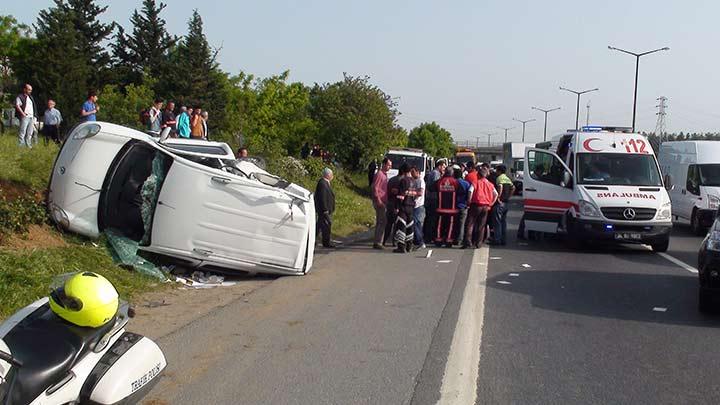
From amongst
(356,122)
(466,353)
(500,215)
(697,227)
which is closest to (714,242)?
(466,353)

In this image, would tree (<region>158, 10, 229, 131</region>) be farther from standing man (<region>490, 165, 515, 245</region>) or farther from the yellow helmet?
the yellow helmet

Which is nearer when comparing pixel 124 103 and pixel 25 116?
pixel 25 116

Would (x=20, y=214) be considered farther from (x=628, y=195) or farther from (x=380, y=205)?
(x=628, y=195)

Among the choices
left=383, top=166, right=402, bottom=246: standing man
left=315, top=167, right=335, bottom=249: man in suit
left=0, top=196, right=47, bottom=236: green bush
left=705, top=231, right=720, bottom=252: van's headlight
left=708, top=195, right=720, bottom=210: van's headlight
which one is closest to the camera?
left=705, top=231, right=720, bottom=252: van's headlight

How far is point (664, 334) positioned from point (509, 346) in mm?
1921

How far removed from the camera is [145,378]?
4.83 m

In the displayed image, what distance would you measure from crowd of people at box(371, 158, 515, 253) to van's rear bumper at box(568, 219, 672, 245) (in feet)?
7.01

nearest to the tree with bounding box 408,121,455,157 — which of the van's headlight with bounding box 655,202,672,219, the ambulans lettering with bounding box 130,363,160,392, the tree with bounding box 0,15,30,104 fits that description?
the tree with bounding box 0,15,30,104

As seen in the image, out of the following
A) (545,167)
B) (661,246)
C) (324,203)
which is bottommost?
(661,246)

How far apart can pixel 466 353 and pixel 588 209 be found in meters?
9.74

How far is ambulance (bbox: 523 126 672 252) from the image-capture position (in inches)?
623

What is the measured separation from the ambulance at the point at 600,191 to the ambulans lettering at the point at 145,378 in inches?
493

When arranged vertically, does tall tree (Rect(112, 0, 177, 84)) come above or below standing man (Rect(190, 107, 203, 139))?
above

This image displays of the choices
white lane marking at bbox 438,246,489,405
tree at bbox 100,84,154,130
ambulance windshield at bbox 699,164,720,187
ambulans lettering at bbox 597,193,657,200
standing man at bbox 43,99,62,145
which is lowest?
white lane marking at bbox 438,246,489,405
